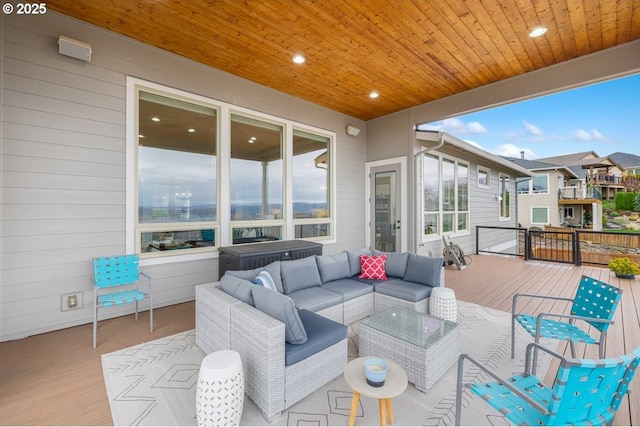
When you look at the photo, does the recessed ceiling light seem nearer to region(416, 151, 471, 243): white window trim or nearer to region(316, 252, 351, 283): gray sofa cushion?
region(416, 151, 471, 243): white window trim

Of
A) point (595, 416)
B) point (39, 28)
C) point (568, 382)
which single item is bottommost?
point (595, 416)

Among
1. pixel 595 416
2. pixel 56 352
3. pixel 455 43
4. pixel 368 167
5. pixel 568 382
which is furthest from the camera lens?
pixel 368 167

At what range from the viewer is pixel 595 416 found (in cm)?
125

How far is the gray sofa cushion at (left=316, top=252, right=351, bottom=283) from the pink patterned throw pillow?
23 centimetres

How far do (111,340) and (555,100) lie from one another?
2328 centimetres

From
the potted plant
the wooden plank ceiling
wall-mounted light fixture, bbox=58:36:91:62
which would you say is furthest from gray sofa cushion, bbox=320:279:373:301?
the potted plant

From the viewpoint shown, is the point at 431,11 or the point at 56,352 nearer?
the point at 56,352

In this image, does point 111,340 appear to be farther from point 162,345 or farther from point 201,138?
point 201,138

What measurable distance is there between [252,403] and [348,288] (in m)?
1.71

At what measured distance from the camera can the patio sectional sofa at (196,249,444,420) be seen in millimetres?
1823

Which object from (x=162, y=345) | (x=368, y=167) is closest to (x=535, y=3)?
(x=368, y=167)

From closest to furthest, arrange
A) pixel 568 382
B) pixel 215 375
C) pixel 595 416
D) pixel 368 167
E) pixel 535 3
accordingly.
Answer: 1. pixel 568 382
2. pixel 595 416
3. pixel 215 375
4. pixel 535 3
5. pixel 368 167

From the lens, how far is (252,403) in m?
1.95

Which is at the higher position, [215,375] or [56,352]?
[215,375]
